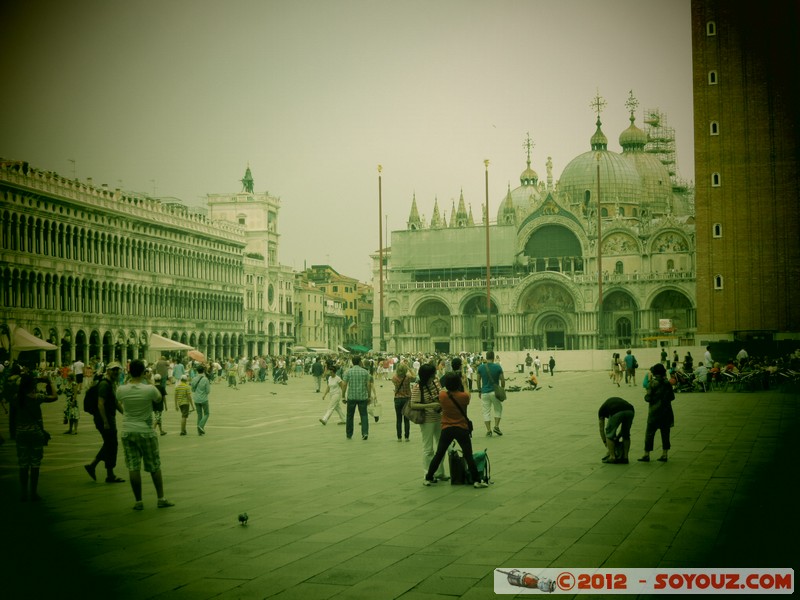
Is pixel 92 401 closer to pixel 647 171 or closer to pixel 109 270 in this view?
pixel 109 270

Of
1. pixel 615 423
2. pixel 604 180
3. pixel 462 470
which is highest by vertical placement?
pixel 604 180

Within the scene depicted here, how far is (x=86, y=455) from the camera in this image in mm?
15148

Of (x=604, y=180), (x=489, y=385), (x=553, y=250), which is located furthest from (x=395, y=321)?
(x=489, y=385)

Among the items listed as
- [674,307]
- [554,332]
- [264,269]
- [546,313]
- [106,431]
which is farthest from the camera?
[264,269]

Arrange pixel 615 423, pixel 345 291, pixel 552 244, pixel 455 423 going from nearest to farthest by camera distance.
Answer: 1. pixel 455 423
2. pixel 615 423
3. pixel 552 244
4. pixel 345 291

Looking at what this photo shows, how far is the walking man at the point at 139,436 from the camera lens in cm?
984

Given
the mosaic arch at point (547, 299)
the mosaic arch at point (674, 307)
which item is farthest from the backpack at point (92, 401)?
the mosaic arch at point (547, 299)

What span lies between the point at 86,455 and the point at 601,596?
11.0m

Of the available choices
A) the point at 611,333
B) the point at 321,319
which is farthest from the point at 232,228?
the point at 611,333

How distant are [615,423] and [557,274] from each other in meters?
67.0

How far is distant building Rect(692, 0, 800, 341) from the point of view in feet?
167
